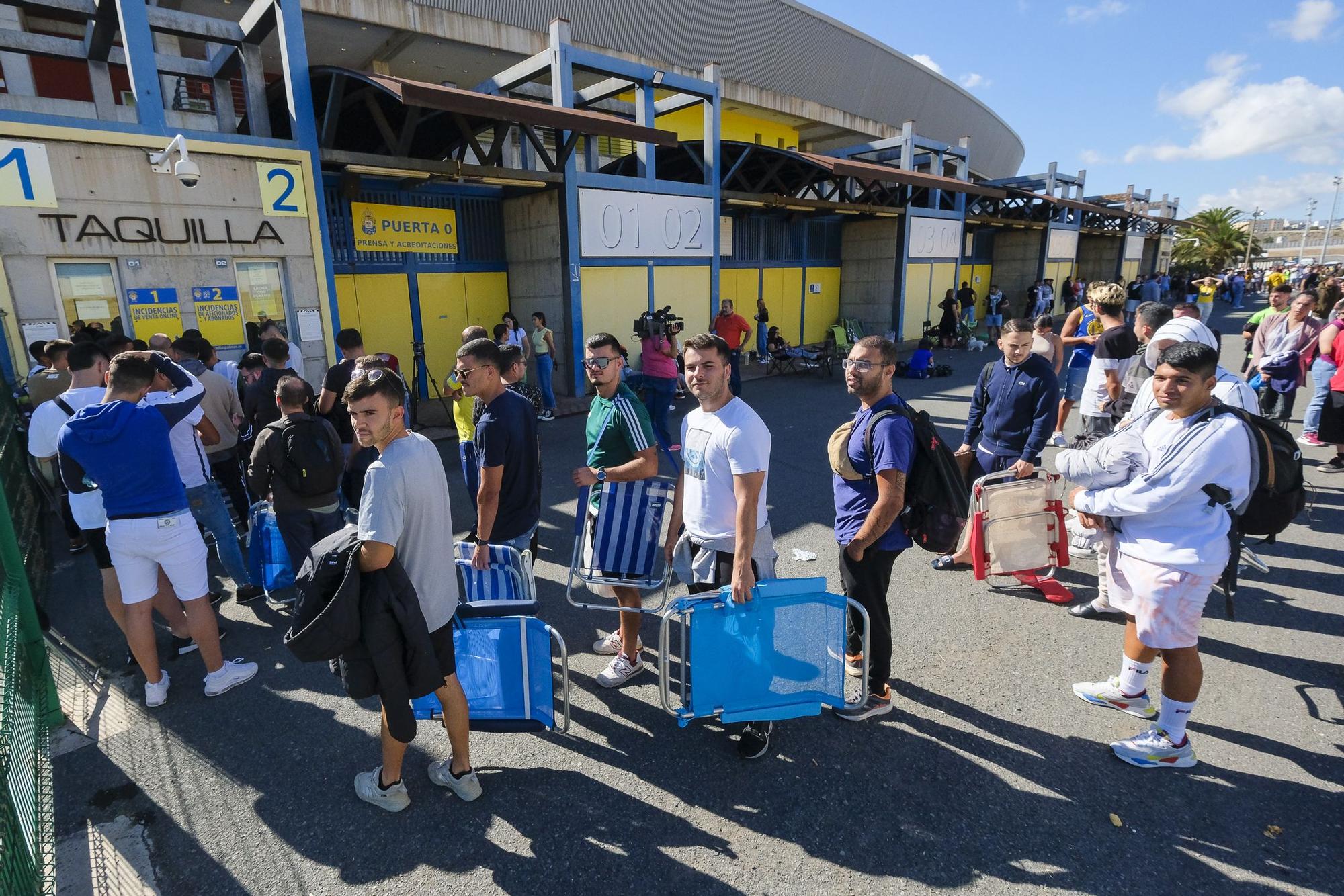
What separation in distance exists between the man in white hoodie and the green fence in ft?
14.1

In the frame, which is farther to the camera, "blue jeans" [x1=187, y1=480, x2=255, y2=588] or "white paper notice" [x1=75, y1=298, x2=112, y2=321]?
A: "white paper notice" [x1=75, y1=298, x2=112, y2=321]

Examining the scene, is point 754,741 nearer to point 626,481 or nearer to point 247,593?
point 626,481

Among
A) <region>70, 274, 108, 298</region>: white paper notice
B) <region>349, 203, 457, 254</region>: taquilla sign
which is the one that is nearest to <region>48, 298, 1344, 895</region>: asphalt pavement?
<region>70, 274, 108, 298</region>: white paper notice

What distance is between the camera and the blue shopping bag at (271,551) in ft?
15.2

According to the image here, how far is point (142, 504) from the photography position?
3.49 meters

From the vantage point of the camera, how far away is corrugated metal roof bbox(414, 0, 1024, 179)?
611 inches

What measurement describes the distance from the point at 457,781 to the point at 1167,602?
3.24 meters

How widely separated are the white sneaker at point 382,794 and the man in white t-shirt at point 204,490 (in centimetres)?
232

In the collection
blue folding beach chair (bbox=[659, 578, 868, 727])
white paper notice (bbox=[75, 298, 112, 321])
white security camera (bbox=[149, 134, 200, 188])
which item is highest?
white security camera (bbox=[149, 134, 200, 188])

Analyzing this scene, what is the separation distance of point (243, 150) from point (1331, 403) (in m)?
13.1

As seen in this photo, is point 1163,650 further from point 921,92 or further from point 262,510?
point 921,92

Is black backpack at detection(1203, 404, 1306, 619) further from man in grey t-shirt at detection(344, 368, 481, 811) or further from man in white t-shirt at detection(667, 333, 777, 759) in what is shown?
man in grey t-shirt at detection(344, 368, 481, 811)

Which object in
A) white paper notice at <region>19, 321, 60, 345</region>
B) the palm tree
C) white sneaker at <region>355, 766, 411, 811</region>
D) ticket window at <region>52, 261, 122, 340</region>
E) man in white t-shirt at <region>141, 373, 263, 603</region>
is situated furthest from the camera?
the palm tree

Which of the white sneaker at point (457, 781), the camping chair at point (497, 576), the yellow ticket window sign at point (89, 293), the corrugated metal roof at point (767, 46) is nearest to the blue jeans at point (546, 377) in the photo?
the yellow ticket window sign at point (89, 293)
